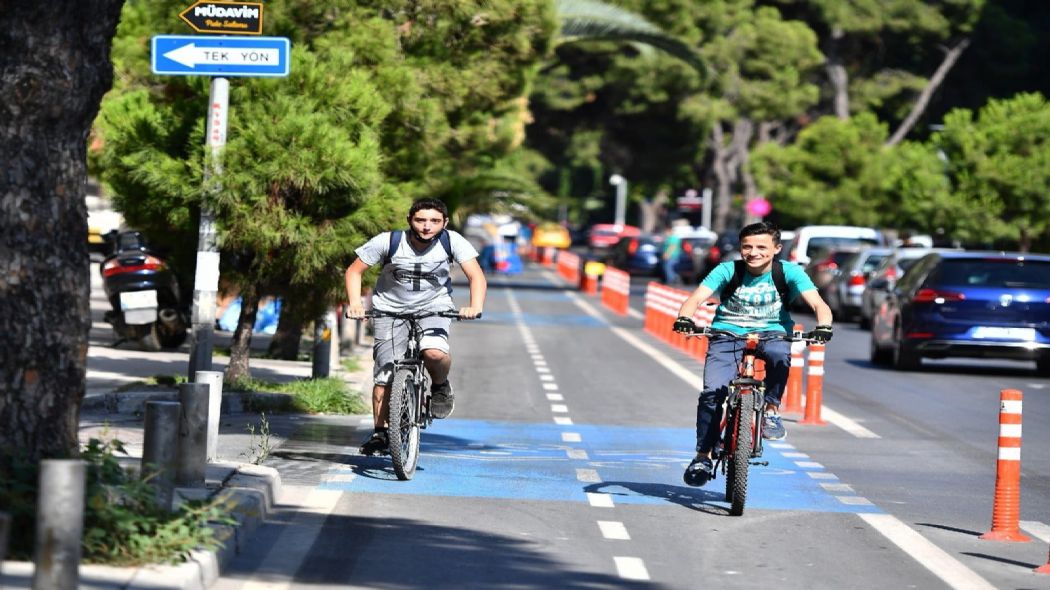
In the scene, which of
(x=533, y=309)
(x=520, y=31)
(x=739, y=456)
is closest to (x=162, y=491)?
(x=739, y=456)

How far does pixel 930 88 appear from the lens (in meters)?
73.9

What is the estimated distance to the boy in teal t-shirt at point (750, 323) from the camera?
1102cm

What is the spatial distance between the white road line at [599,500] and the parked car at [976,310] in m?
12.8

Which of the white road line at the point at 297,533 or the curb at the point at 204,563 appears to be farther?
the white road line at the point at 297,533

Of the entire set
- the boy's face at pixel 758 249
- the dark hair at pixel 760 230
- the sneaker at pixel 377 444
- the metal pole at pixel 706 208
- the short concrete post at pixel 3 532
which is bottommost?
the sneaker at pixel 377 444

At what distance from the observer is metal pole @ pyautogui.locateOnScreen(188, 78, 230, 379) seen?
14000 mm

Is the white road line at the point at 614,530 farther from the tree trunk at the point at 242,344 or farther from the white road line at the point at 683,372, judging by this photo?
the tree trunk at the point at 242,344

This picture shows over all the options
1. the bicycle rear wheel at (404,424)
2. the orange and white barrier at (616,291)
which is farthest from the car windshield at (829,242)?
the bicycle rear wheel at (404,424)

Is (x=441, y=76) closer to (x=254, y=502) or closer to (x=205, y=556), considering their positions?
(x=254, y=502)

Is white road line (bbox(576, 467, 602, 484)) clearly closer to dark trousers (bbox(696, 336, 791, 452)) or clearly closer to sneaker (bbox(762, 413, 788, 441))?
dark trousers (bbox(696, 336, 791, 452))

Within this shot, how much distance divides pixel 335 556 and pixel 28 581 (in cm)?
210

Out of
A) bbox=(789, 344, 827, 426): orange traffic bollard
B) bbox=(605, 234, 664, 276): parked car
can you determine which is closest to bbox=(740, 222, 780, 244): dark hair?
bbox=(789, 344, 827, 426): orange traffic bollard

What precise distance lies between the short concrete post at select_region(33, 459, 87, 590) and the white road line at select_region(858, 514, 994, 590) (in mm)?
3877

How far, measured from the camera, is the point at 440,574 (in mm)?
8422
